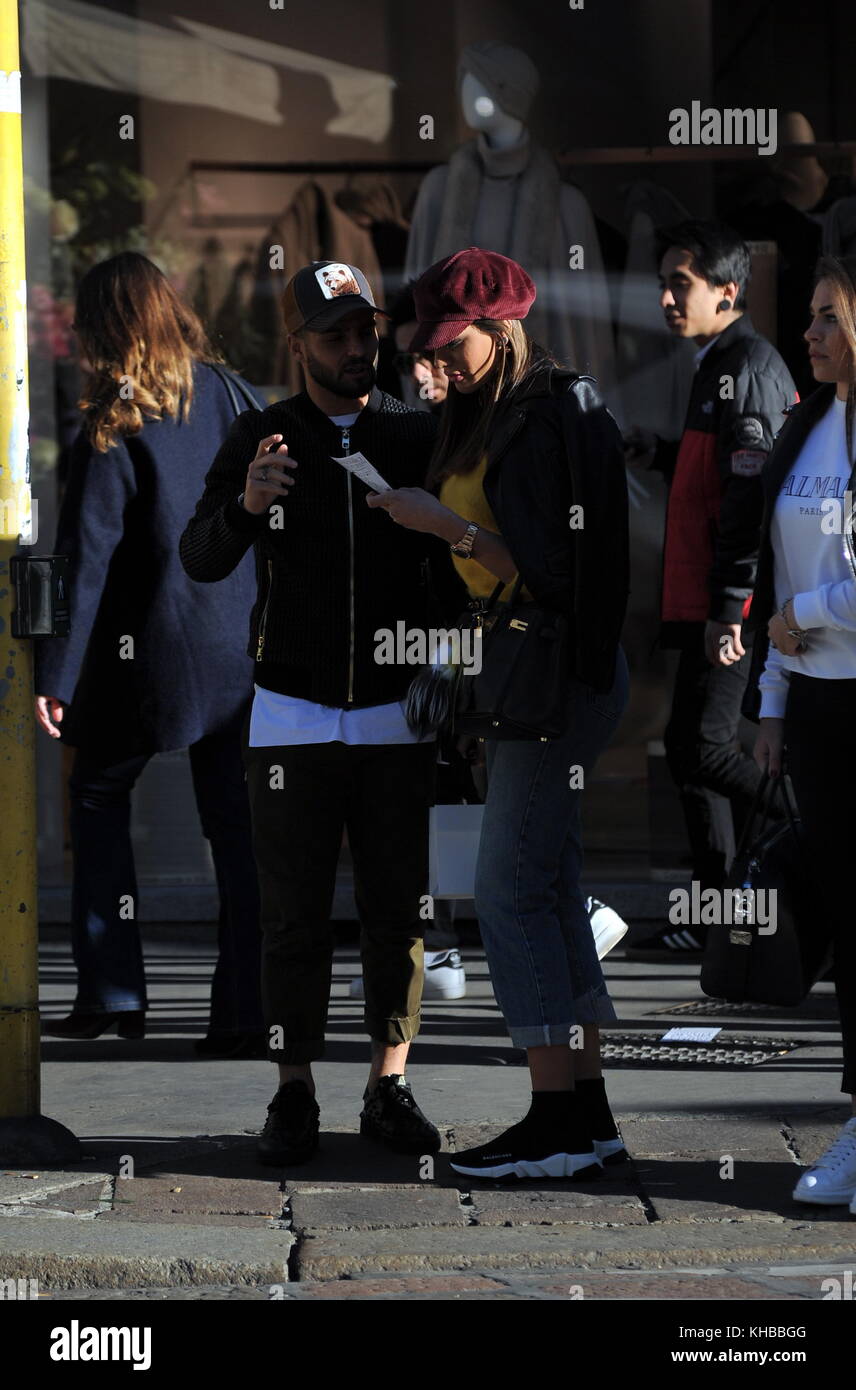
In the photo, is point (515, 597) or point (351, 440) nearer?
point (515, 597)

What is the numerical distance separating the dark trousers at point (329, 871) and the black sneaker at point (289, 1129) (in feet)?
0.28

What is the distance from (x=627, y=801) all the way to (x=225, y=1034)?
9.69 feet

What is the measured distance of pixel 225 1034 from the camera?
20.4ft

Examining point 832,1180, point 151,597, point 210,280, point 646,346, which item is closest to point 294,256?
point 210,280

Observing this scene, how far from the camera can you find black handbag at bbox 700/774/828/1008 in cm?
473

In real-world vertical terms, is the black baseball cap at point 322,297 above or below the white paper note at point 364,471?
above

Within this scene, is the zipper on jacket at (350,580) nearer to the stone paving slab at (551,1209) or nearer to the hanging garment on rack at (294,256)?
the stone paving slab at (551,1209)

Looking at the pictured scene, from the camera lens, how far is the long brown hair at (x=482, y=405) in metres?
4.67

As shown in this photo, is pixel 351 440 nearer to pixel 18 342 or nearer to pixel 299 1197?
pixel 18 342

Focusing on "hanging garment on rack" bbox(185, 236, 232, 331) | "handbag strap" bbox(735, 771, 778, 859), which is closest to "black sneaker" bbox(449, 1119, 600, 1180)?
"handbag strap" bbox(735, 771, 778, 859)

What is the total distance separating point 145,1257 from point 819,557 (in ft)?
6.41

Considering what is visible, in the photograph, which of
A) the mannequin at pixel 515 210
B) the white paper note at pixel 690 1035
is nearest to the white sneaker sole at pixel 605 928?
the white paper note at pixel 690 1035

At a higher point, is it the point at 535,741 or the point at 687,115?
the point at 687,115
